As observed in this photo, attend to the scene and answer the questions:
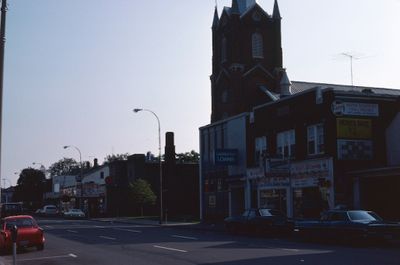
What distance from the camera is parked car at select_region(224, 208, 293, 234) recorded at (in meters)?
29.7

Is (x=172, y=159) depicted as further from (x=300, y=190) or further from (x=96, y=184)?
(x=300, y=190)

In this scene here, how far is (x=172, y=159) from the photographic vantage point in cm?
7188

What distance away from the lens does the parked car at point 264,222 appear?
29719 millimetres

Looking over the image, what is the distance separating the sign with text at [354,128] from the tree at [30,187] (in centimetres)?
9792

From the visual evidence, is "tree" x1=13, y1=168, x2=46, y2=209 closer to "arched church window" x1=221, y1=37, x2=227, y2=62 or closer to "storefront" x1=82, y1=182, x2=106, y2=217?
"storefront" x1=82, y1=182, x2=106, y2=217

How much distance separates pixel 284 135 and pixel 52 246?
20.6 meters

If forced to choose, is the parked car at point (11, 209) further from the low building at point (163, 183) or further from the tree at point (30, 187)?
the tree at point (30, 187)

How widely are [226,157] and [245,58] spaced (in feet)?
42.0

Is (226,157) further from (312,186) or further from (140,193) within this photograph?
(140,193)

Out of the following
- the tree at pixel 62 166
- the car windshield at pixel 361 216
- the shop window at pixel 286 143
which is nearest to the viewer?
the car windshield at pixel 361 216

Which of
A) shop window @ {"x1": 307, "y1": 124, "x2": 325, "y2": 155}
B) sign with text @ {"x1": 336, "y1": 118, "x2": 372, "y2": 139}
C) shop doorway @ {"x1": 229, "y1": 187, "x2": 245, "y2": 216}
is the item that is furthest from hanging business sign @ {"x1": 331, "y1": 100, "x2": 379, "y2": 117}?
shop doorway @ {"x1": 229, "y1": 187, "x2": 245, "y2": 216}

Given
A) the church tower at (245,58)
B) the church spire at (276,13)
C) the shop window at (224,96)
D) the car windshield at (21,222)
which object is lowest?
the car windshield at (21,222)

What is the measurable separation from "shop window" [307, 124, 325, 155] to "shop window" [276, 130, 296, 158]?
64.8 inches

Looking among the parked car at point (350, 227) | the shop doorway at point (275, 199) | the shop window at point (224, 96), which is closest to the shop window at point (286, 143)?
the shop doorway at point (275, 199)
